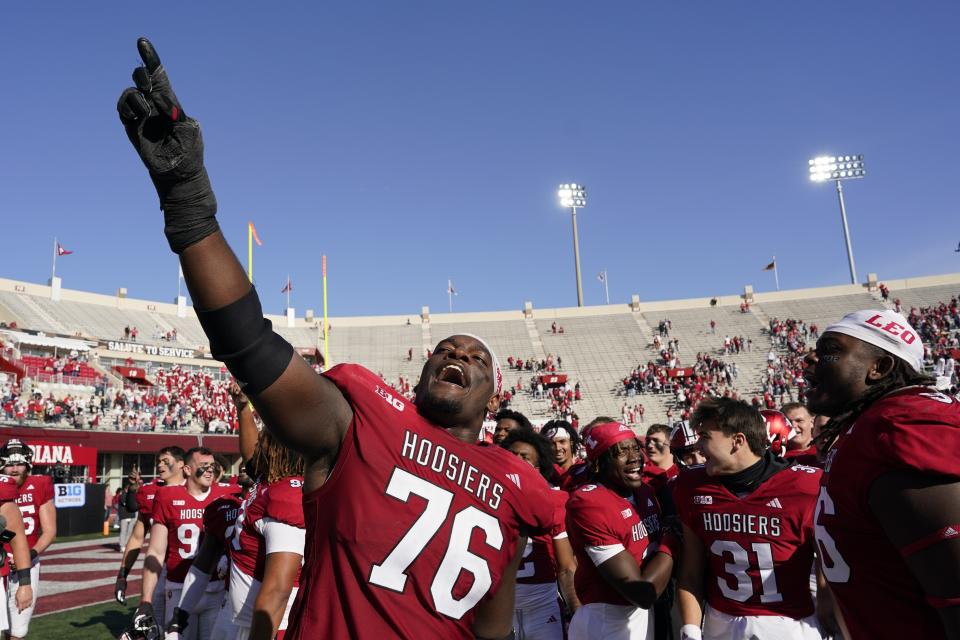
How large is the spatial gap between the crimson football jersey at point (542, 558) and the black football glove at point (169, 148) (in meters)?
3.88

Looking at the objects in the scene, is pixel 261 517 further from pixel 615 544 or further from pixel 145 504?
pixel 145 504

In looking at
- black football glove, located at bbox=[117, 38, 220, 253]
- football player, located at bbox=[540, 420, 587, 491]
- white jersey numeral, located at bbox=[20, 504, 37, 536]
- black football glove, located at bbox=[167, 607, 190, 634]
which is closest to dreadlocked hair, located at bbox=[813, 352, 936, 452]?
black football glove, located at bbox=[117, 38, 220, 253]

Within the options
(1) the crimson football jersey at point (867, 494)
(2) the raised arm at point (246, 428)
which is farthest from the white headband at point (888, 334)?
(2) the raised arm at point (246, 428)

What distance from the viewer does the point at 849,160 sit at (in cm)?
5569

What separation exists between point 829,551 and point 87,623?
998 cm

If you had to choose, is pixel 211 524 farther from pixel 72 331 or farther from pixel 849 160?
pixel 849 160

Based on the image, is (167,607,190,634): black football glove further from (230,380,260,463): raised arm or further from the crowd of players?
(230,380,260,463): raised arm

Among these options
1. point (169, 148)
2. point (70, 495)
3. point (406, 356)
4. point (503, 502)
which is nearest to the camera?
point (169, 148)

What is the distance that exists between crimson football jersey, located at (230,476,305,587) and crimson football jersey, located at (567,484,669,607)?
169 centimetres

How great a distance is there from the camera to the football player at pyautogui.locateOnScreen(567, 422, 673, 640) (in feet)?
13.2

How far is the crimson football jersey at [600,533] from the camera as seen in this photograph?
4164 mm

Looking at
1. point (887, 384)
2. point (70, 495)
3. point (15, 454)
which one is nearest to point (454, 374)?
point (887, 384)

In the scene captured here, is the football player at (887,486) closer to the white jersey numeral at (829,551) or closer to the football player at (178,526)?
the white jersey numeral at (829,551)

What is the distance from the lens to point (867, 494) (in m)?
2.30
